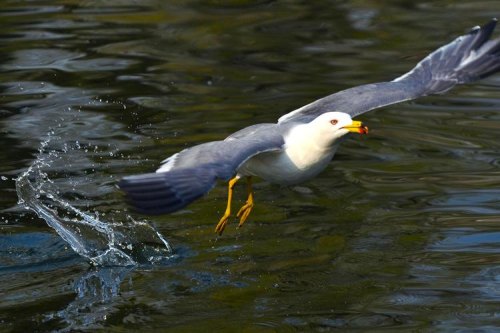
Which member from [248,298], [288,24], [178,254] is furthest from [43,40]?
[248,298]

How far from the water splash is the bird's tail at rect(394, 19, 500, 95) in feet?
7.33

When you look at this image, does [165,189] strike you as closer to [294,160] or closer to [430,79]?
[294,160]

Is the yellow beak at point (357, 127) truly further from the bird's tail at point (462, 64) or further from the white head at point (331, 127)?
the bird's tail at point (462, 64)

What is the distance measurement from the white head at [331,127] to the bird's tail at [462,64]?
113cm

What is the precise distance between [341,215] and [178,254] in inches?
54.0

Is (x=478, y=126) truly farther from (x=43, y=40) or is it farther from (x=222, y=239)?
(x=43, y=40)

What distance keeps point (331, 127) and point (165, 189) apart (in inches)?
65.8

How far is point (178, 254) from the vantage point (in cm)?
896

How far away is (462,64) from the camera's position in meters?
9.59

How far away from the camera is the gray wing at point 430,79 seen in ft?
29.7

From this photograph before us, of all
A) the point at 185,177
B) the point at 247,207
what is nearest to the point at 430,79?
the point at 247,207

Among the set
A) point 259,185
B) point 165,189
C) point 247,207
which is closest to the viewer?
point 165,189

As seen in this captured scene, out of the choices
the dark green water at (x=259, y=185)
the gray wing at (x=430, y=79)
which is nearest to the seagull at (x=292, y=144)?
the gray wing at (x=430, y=79)

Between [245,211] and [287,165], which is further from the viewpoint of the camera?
[245,211]
